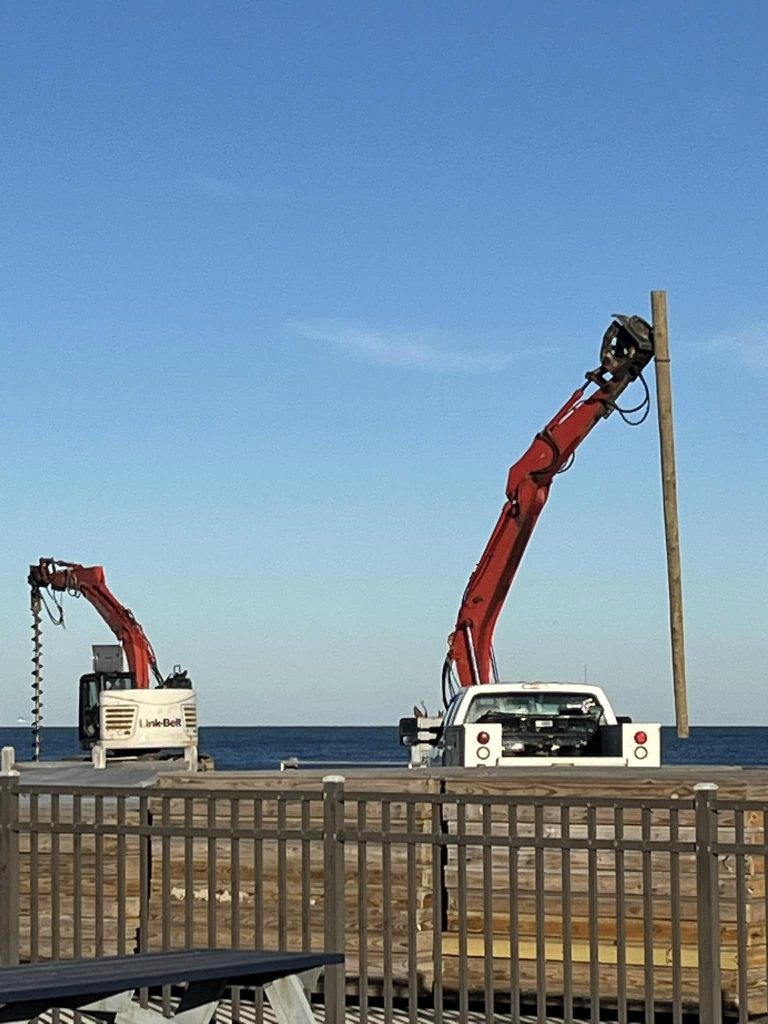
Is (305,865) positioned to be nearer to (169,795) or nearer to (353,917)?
(169,795)

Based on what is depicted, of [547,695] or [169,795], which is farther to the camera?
[547,695]

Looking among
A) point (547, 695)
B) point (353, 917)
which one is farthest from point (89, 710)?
point (353, 917)

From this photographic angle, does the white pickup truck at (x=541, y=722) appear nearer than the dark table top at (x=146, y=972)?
No

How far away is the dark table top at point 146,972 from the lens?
6598mm

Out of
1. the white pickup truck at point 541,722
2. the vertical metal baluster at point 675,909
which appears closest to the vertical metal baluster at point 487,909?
the vertical metal baluster at point 675,909

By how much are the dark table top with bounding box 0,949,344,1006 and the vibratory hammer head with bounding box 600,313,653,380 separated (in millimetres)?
16712

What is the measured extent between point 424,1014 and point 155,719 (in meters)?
20.5

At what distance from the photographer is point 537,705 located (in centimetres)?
1905

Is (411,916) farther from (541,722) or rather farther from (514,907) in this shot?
(541,722)

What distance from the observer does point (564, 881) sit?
9320mm

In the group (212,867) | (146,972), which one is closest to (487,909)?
(212,867)

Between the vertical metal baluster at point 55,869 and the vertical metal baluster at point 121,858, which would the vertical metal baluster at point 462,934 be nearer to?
the vertical metal baluster at point 121,858

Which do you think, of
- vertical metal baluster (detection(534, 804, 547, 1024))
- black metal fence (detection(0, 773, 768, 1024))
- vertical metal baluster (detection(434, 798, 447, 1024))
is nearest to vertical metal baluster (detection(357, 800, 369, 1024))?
black metal fence (detection(0, 773, 768, 1024))

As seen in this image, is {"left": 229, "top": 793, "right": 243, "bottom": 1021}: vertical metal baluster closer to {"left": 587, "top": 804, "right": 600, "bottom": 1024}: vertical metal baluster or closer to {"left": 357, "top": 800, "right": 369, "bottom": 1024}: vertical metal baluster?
{"left": 357, "top": 800, "right": 369, "bottom": 1024}: vertical metal baluster
